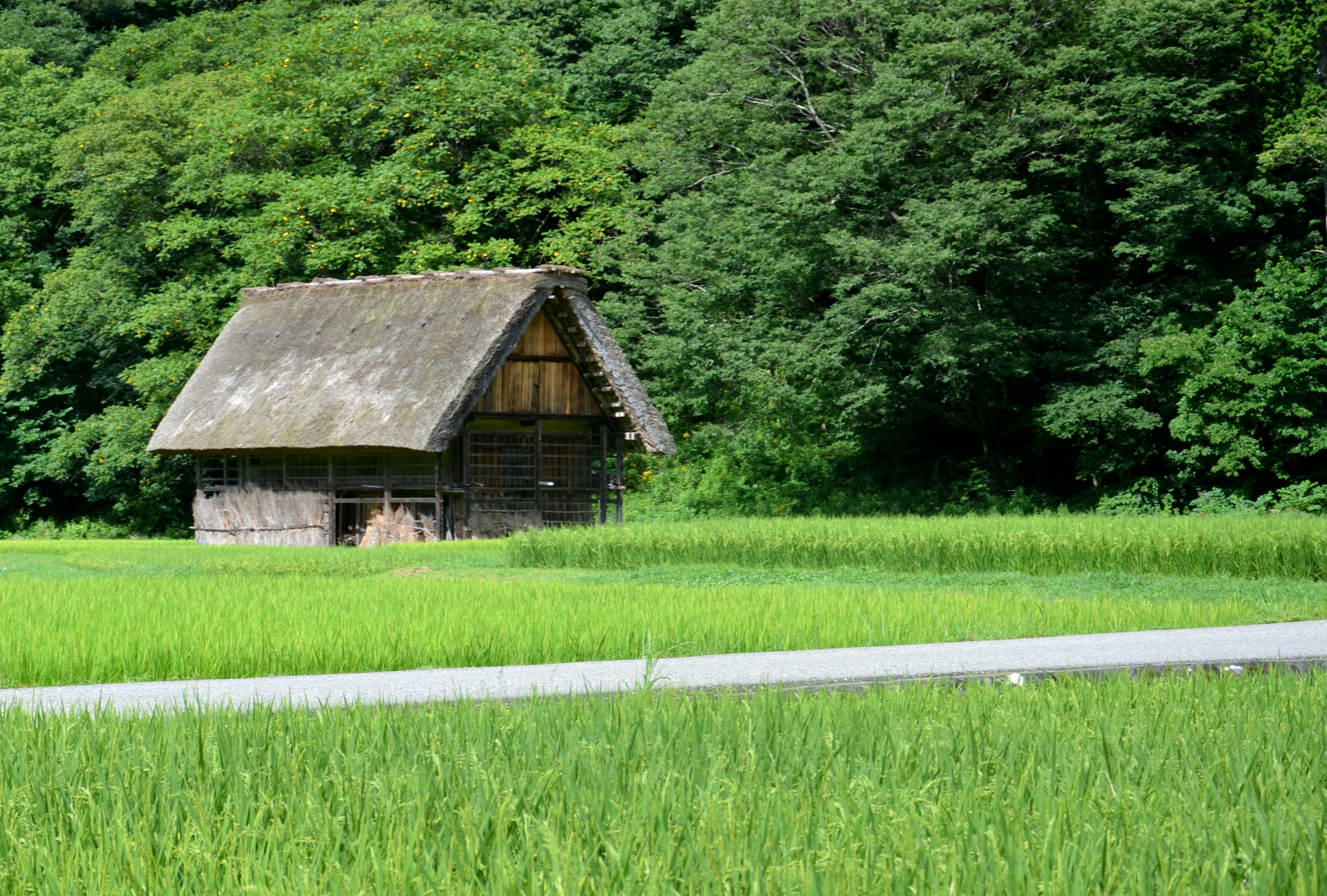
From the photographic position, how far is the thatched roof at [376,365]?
85.0 feet

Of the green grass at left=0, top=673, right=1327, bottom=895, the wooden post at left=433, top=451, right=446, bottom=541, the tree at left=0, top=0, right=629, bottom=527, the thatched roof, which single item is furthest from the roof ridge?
the green grass at left=0, top=673, right=1327, bottom=895

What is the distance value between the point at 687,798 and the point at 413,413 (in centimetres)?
2238

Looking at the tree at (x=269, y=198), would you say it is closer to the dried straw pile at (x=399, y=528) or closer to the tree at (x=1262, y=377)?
the dried straw pile at (x=399, y=528)

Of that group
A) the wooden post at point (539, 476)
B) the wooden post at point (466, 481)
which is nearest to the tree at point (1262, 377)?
the wooden post at point (539, 476)

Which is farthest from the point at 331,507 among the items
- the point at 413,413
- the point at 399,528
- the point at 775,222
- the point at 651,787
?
the point at 651,787

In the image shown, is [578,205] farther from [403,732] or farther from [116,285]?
[403,732]

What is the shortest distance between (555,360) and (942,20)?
9.64 metres

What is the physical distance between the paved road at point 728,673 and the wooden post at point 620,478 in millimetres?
20615

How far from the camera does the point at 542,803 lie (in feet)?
12.5

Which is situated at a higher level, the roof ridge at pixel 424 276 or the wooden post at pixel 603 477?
the roof ridge at pixel 424 276

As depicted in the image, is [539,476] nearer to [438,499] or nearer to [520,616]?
[438,499]

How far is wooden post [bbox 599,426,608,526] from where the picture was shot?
1137 inches

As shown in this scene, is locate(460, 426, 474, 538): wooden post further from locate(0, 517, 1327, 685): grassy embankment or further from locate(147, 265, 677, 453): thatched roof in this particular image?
locate(0, 517, 1327, 685): grassy embankment

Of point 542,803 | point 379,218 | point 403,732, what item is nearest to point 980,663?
point 403,732
